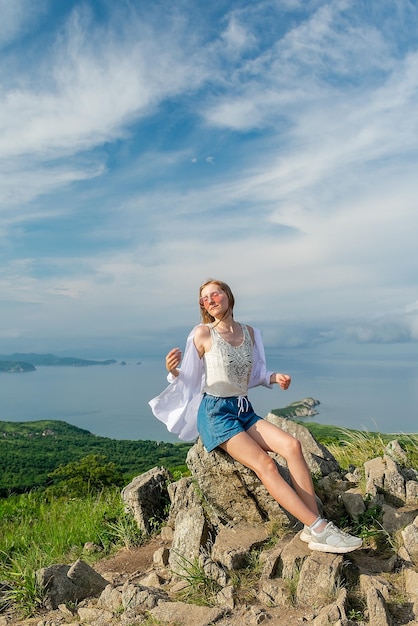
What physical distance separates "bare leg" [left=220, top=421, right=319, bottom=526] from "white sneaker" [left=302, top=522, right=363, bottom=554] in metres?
0.22

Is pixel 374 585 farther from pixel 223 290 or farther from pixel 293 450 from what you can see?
pixel 223 290

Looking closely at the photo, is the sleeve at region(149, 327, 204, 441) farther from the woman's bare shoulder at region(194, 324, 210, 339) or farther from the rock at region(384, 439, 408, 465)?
the rock at region(384, 439, 408, 465)

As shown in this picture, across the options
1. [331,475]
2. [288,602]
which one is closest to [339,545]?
[288,602]

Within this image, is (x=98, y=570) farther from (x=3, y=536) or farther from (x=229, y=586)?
(x=3, y=536)

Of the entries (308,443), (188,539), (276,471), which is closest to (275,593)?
(276,471)

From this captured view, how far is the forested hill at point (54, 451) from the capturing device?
28.3 m

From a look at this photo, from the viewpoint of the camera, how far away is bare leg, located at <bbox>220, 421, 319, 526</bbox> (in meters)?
5.48

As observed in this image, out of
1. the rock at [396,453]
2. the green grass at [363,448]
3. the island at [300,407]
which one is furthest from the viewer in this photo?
the island at [300,407]

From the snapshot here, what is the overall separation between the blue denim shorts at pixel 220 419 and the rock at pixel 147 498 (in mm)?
1800

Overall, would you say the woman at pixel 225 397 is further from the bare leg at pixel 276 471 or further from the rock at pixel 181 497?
the rock at pixel 181 497

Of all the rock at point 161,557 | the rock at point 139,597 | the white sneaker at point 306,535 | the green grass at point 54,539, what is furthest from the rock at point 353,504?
the green grass at point 54,539

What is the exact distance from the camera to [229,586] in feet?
16.9

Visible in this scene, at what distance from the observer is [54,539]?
7730 millimetres

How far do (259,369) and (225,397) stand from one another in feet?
2.02
